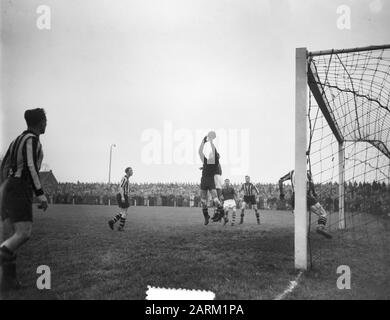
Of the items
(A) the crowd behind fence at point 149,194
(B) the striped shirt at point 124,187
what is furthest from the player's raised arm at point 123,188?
(A) the crowd behind fence at point 149,194

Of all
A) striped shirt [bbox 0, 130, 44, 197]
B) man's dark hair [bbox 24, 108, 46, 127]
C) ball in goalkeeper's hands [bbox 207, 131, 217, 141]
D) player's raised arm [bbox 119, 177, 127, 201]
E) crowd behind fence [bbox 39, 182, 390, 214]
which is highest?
ball in goalkeeper's hands [bbox 207, 131, 217, 141]

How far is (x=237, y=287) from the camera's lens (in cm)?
354

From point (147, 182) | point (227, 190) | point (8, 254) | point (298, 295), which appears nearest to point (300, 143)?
point (298, 295)

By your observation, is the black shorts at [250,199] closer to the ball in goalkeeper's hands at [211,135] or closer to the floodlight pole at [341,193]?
the floodlight pole at [341,193]

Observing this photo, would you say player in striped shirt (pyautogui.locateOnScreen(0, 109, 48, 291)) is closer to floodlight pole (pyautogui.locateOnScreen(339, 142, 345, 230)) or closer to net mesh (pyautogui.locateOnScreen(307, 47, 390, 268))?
net mesh (pyautogui.locateOnScreen(307, 47, 390, 268))

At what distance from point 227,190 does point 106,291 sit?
10539 mm

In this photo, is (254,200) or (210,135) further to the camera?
(254,200)

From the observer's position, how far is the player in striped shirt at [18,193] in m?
3.55

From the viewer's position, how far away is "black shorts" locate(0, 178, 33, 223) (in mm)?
3598

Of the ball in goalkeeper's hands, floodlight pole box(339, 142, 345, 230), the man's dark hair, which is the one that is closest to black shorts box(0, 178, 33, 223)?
the man's dark hair

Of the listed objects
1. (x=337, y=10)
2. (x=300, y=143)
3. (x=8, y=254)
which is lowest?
(x=8, y=254)

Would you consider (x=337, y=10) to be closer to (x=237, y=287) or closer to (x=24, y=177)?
(x=237, y=287)

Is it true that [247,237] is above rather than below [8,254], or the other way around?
below
